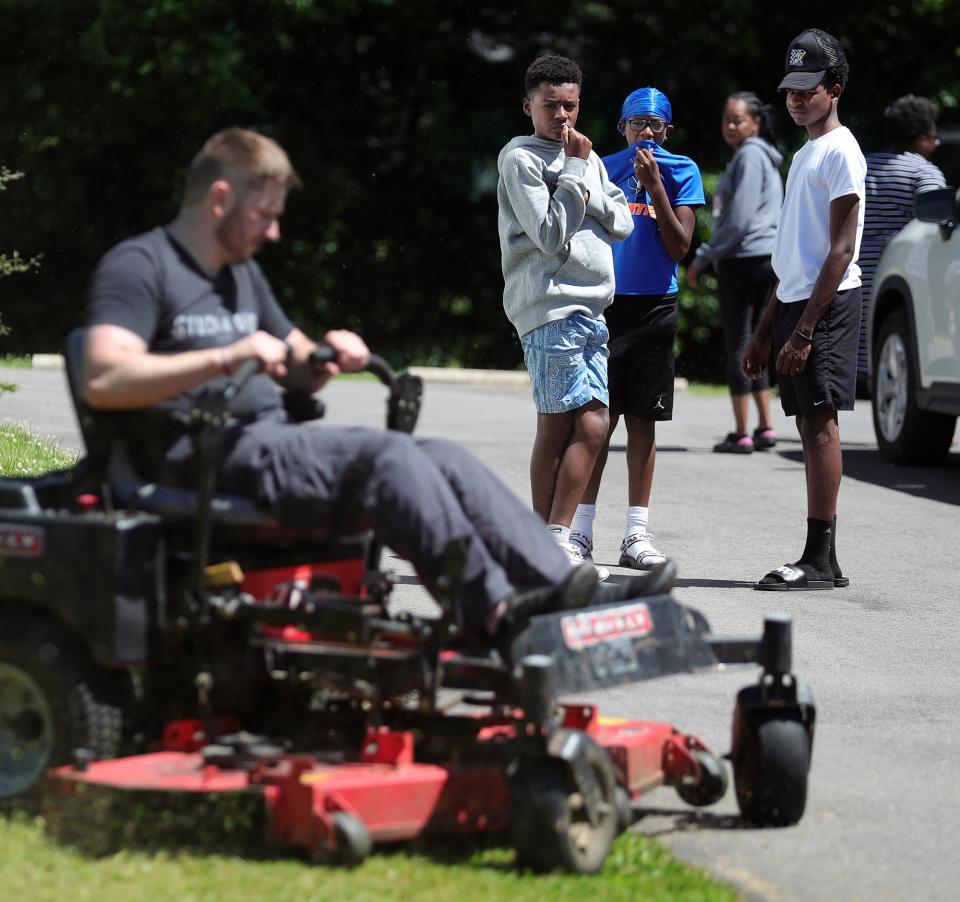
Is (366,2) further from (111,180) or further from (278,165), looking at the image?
(278,165)

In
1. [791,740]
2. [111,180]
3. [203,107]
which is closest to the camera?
[791,740]

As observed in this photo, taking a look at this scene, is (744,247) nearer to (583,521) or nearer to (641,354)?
(641,354)

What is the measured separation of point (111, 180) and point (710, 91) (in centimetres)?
676

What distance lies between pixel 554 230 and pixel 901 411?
17.1 feet

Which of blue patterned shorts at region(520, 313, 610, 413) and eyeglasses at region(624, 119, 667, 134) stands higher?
eyeglasses at region(624, 119, 667, 134)

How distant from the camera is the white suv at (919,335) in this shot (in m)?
11.0

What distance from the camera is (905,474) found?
11.9 metres

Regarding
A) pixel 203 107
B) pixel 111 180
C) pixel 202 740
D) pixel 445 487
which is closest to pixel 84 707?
pixel 202 740

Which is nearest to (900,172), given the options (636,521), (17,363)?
(636,521)

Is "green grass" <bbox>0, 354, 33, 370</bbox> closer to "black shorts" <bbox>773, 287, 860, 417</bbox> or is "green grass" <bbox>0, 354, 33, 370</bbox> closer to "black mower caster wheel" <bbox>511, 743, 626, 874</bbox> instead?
"black shorts" <bbox>773, 287, 860, 417</bbox>

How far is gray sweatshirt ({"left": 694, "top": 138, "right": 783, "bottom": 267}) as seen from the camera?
491 inches

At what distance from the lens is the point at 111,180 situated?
2228 centimetres

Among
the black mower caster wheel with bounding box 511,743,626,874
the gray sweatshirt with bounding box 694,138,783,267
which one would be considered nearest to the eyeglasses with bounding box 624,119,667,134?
the gray sweatshirt with bounding box 694,138,783,267

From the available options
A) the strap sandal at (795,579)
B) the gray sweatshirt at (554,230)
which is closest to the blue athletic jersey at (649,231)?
the gray sweatshirt at (554,230)
